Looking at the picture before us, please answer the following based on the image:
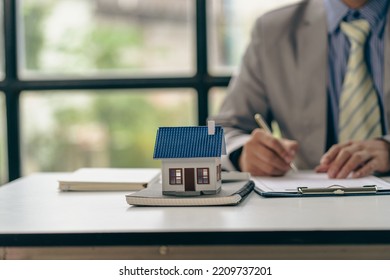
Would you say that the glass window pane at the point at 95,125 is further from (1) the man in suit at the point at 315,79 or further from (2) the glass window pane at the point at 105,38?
(1) the man in suit at the point at 315,79

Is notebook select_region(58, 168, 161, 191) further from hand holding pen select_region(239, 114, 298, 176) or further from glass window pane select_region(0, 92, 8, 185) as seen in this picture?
glass window pane select_region(0, 92, 8, 185)

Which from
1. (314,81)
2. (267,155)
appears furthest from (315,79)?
(267,155)

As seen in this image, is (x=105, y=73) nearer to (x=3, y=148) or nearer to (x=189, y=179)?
(x=3, y=148)

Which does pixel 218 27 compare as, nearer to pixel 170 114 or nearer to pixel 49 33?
pixel 170 114

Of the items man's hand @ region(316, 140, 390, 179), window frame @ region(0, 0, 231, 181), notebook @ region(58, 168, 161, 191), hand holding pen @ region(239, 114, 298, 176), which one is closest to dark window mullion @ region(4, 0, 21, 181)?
window frame @ region(0, 0, 231, 181)

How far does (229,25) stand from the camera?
96.4 inches

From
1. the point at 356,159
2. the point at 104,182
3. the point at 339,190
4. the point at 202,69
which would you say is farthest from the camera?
the point at 202,69

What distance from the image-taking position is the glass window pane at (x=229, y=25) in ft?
8.00

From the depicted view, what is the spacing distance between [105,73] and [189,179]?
1.33 m

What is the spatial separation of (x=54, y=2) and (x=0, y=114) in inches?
18.0

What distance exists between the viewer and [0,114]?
2557 mm

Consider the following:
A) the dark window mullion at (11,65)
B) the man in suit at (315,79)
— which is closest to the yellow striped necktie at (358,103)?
the man in suit at (315,79)

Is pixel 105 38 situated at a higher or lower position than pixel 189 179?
higher
